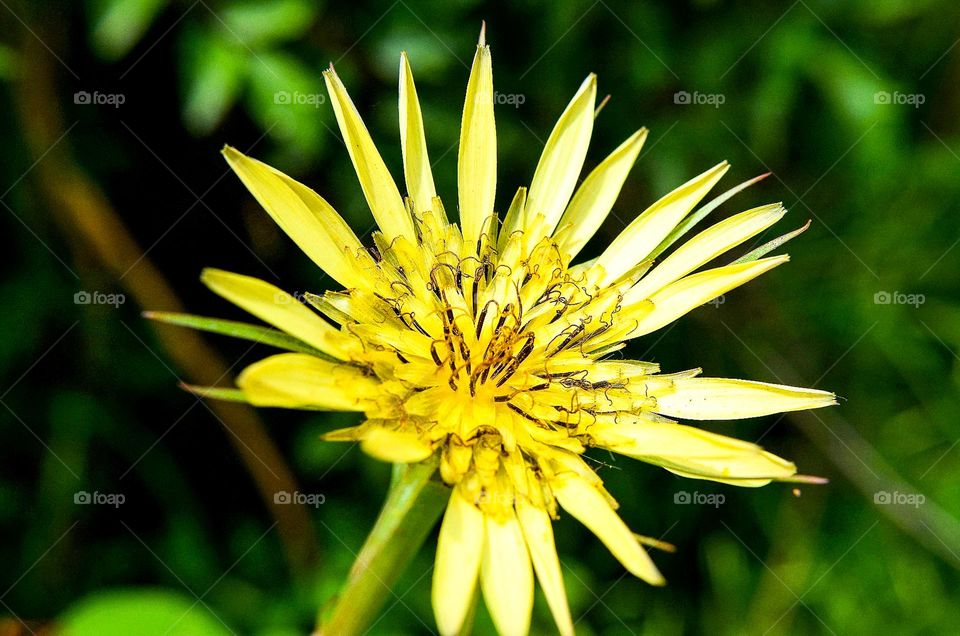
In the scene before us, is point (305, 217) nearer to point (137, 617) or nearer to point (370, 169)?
point (370, 169)

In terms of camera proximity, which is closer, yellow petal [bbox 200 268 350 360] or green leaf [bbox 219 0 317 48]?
yellow petal [bbox 200 268 350 360]

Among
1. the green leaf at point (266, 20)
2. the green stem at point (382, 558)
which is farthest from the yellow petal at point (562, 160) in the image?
the green leaf at point (266, 20)

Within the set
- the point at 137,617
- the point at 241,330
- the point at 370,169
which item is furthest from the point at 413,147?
the point at 137,617

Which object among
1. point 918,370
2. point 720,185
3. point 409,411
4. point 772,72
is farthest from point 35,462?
point 918,370

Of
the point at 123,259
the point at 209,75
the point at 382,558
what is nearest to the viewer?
the point at 382,558

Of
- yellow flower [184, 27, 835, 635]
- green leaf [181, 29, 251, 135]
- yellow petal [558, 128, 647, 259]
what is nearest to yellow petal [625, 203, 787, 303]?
yellow flower [184, 27, 835, 635]

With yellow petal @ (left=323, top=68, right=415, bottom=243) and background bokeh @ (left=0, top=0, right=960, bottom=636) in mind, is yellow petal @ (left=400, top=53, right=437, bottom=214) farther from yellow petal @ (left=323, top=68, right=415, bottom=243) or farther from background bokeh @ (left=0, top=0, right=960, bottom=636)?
background bokeh @ (left=0, top=0, right=960, bottom=636)

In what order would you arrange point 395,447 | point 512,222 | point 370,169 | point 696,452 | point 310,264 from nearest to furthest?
point 395,447, point 696,452, point 370,169, point 512,222, point 310,264
